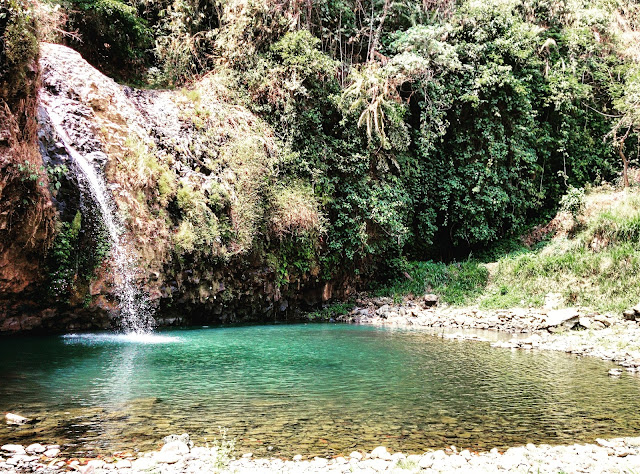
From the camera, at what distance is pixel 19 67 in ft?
26.8

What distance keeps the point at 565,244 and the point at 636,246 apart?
250 centimetres

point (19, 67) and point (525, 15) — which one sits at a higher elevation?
point (525, 15)

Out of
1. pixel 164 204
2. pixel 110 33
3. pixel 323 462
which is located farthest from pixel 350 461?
pixel 110 33

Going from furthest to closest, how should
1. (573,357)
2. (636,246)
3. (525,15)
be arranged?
(525,15) → (636,246) → (573,357)

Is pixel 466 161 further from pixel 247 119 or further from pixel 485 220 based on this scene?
pixel 247 119

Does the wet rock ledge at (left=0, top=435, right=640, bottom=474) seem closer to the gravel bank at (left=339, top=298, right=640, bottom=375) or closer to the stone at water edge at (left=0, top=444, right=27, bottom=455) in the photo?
the stone at water edge at (left=0, top=444, right=27, bottom=455)

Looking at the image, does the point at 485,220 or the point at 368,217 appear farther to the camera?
the point at 485,220

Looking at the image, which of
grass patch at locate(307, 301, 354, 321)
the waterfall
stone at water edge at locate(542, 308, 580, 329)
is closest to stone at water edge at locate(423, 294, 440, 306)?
grass patch at locate(307, 301, 354, 321)

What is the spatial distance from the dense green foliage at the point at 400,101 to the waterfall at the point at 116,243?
1540 millimetres

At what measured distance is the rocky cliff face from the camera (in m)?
10.1

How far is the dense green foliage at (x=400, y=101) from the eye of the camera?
15227 millimetres

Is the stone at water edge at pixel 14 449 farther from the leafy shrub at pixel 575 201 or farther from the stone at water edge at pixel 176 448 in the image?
the leafy shrub at pixel 575 201

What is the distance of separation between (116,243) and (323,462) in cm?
819

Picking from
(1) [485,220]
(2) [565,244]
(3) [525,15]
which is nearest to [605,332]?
(2) [565,244]
